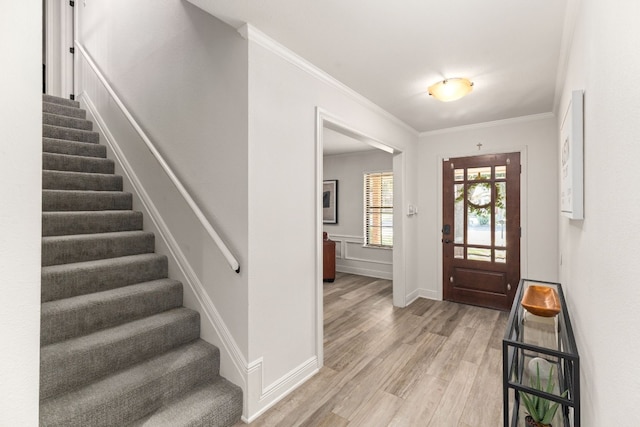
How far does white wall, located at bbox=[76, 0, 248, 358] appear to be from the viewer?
6.47ft

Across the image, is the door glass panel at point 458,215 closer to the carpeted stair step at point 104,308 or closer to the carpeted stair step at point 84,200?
the carpeted stair step at point 104,308

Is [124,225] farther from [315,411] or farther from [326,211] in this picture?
[326,211]

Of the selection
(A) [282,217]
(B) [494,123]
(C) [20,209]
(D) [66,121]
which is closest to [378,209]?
(B) [494,123]

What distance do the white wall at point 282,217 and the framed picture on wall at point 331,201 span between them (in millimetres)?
3657

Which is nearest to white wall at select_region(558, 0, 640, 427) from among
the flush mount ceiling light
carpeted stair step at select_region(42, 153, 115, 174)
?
the flush mount ceiling light

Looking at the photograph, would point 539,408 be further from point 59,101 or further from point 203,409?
point 59,101

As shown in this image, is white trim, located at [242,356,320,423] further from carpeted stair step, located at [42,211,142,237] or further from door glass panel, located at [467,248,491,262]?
door glass panel, located at [467,248,491,262]

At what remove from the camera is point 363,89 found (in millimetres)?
2883

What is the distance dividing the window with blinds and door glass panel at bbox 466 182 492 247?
1724 mm

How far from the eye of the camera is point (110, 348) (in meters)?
1.79

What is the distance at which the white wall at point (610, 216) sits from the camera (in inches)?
27.8

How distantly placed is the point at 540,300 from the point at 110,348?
2.56 meters

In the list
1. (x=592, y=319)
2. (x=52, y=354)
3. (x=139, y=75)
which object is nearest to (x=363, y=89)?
(x=139, y=75)

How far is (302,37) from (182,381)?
2.30m
